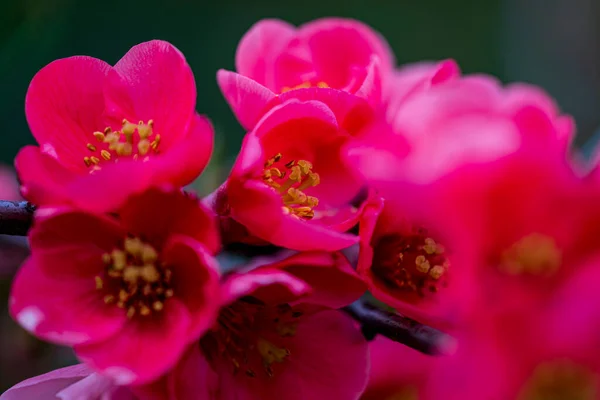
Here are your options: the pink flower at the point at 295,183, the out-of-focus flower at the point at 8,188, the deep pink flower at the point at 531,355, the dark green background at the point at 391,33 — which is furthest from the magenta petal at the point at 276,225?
the dark green background at the point at 391,33

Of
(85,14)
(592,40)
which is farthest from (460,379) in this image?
(592,40)

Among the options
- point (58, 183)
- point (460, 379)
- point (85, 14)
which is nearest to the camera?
point (460, 379)

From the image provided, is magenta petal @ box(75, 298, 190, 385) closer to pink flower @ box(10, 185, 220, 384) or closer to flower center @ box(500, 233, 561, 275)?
pink flower @ box(10, 185, 220, 384)

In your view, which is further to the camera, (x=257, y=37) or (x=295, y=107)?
(x=257, y=37)

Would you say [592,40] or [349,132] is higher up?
[349,132]

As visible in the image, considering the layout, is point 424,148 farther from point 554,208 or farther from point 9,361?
point 9,361

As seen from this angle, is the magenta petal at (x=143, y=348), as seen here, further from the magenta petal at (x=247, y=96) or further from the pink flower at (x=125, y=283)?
the magenta petal at (x=247, y=96)

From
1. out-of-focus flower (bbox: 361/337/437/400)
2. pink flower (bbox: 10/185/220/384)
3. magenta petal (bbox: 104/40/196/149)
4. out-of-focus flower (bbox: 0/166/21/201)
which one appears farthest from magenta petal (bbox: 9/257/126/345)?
out-of-focus flower (bbox: 0/166/21/201)
